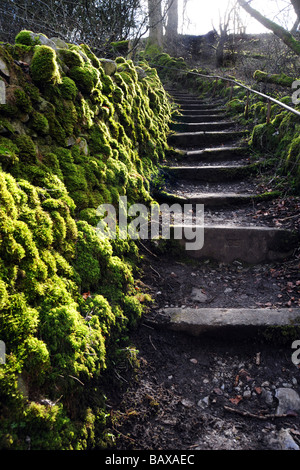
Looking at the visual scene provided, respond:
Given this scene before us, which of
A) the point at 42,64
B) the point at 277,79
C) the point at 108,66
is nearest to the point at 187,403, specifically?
the point at 42,64

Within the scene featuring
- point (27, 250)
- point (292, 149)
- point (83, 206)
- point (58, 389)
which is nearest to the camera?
point (58, 389)

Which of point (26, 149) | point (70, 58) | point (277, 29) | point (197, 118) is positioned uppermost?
point (277, 29)

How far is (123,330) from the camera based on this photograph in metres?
2.16

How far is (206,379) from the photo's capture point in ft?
7.01

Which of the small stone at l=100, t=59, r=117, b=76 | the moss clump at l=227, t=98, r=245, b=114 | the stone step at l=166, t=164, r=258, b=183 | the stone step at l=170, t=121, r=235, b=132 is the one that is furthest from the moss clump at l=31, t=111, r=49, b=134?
the moss clump at l=227, t=98, r=245, b=114

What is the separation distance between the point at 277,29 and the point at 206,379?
868cm

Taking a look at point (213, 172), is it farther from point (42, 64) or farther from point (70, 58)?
point (42, 64)

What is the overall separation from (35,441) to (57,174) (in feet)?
5.42

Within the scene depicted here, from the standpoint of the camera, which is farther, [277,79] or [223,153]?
[277,79]

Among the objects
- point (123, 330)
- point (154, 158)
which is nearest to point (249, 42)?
point (154, 158)

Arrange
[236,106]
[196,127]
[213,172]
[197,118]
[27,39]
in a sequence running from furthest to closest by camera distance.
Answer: [197,118], [236,106], [196,127], [213,172], [27,39]

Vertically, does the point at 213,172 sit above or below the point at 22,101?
below

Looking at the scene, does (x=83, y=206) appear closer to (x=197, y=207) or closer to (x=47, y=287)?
(x=47, y=287)

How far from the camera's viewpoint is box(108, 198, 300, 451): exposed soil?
1.69 m
